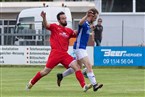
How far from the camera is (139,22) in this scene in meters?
43.7

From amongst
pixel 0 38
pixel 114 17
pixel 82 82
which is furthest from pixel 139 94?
pixel 114 17

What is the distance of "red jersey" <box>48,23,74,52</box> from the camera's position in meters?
16.8

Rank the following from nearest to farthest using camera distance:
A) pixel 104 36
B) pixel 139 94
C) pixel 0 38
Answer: pixel 139 94
pixel 0 38
pixel 104 36

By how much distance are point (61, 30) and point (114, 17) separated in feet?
88.7

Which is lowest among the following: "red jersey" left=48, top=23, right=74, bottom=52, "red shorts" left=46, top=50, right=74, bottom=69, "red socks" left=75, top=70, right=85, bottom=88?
"red socks" left=75, top=70, right=85, bottom=88

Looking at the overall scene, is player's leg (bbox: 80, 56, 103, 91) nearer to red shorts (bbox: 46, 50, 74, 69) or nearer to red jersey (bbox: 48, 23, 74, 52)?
red shorts (bbox: 46, 50, 74, 69)

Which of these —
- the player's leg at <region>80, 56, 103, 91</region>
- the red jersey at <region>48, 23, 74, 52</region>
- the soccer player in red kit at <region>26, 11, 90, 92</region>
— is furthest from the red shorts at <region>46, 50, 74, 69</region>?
the player's leg at <region>80, 56, 103, 91</region>

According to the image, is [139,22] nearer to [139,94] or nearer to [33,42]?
[33,42]

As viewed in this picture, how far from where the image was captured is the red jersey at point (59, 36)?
55.2ft

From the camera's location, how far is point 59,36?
1684cm

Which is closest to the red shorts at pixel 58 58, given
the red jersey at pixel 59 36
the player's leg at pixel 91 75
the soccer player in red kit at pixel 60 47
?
the soccer player in red kit at pixel 60 47

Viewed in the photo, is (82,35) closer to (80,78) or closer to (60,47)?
(60,47)

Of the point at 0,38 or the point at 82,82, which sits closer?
the point at 82,82

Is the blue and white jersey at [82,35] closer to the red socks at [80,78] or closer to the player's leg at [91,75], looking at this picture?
the player's leg at [91,75]
